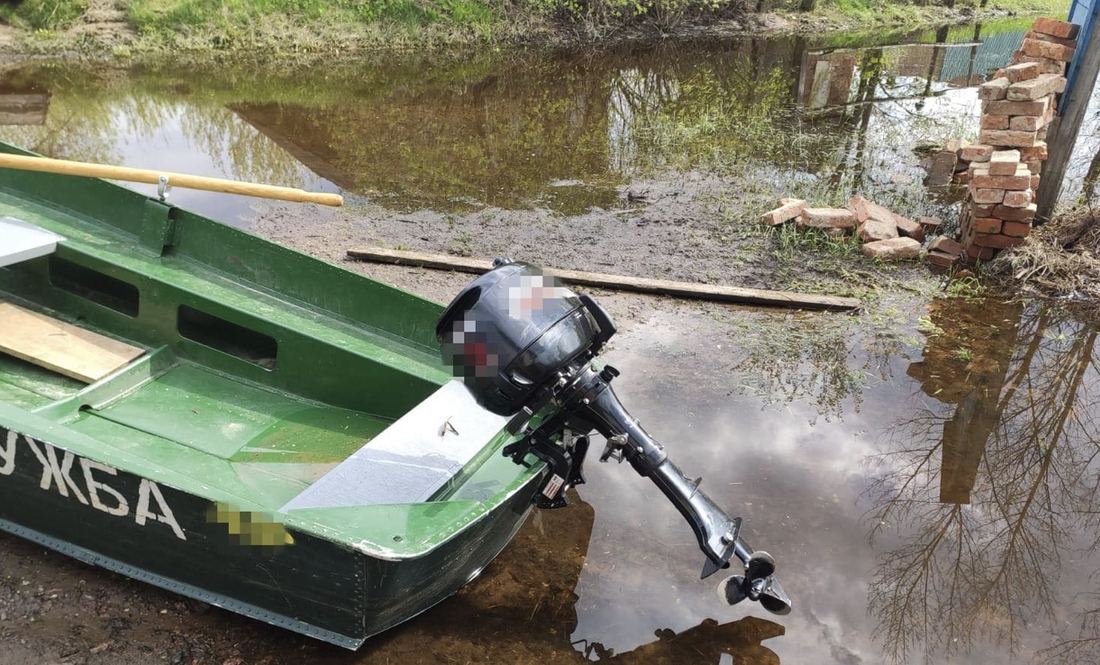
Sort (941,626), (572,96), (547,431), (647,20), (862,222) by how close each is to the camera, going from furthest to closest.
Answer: (647,20)
(572,96)
(862,222)
(941,626)
(547,431)

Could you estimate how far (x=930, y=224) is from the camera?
274 inches

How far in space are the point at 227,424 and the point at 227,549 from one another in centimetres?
111

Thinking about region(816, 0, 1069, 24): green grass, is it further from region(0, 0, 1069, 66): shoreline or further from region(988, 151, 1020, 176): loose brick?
region(988, 151, 1020, 176): loose brick

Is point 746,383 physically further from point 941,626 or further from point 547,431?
point 547,431

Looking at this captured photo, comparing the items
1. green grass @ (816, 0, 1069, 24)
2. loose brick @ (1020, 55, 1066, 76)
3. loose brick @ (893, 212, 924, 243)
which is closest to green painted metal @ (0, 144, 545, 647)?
loose brick @ (893, 212, 924, 243)

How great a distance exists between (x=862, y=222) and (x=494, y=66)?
8132 millimetres

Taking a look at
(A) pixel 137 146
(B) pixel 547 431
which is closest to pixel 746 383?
A: (B) pixel 547 431

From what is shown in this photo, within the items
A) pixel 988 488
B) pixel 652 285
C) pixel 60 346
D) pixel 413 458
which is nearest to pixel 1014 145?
pixel 652 285

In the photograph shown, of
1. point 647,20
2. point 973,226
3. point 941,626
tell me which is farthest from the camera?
point 647,20

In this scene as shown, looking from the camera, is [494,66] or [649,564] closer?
[649,564]

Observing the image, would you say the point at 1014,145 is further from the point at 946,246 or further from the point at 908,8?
the point at 908,8

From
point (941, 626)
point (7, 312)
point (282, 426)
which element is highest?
point (7, 312)

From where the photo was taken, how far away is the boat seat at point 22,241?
400cm

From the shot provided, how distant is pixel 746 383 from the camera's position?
503cm
